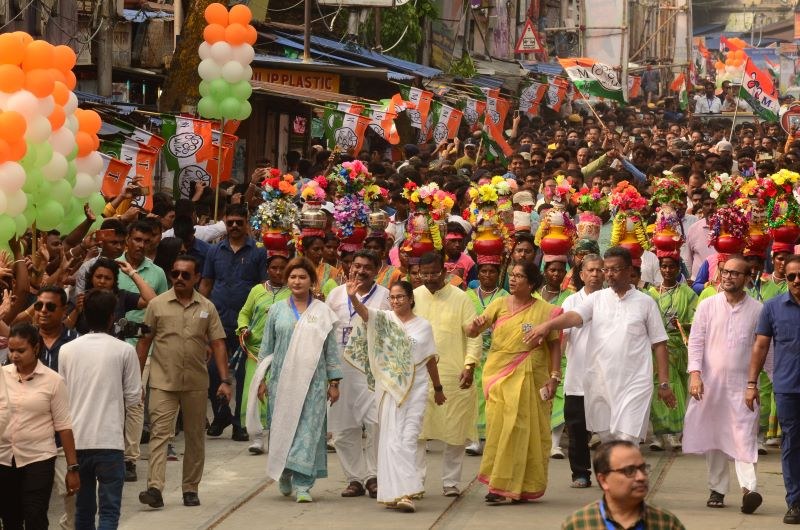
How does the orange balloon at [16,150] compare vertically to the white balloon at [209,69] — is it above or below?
below

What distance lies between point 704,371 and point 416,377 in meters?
1.89

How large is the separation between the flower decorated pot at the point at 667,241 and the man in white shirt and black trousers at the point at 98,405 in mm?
5292

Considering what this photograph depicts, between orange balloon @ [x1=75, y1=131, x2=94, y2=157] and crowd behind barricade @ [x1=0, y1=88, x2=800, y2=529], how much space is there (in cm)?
51

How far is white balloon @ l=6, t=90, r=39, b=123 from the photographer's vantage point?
11.2 metres

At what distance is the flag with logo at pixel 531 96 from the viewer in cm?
4353

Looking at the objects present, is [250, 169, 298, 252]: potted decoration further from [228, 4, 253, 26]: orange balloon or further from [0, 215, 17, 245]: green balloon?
[0, 215, 17, 245]: green balloon

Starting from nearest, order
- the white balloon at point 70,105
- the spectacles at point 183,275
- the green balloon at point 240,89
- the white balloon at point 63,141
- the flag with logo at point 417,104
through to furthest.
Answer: the spectacles at point 183,275 → the white balloon at point 63,141 → the white balloon at point 70,105 → the green balloon at point 240,89 → the flag with logo at point 417,104

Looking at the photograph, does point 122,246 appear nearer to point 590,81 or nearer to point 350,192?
point 350,192

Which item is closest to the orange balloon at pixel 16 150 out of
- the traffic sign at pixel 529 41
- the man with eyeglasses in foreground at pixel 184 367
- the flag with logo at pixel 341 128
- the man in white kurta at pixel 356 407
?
the man with eyeglasses in foreground at pixel 184 367

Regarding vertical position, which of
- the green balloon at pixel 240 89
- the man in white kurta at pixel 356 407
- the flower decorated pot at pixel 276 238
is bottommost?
the man in white kurta at pixel 356 407

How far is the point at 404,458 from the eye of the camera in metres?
11.0

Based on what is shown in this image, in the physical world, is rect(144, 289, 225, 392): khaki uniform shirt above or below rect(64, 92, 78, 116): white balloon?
below

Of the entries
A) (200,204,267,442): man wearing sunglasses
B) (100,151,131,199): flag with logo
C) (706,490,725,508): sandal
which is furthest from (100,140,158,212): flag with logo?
(706,490,725,508): sandal

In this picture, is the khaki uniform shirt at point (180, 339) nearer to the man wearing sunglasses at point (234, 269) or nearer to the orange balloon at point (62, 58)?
the orange balloon at point (62, 58)
